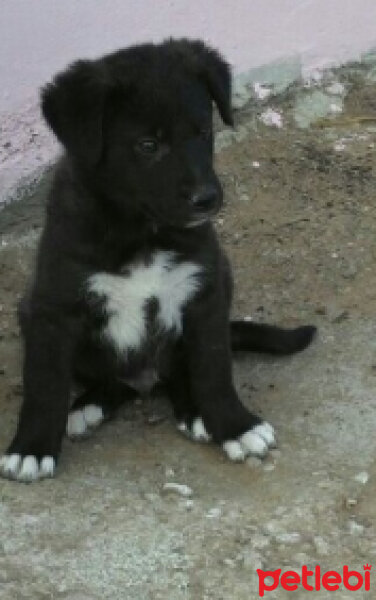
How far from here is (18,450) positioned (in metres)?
3.82

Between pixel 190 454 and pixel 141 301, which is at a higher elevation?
pixel 141 301

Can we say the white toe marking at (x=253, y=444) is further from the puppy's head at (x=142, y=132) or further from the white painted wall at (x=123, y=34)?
the white painted wall at (x=123, y=34)

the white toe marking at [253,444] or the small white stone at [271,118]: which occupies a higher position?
the white toe marking at [253,444]

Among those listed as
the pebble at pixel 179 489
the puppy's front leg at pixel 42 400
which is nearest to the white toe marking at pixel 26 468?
the puppy's front leg at pixel 42 400

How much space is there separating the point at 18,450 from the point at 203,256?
0.85 meters

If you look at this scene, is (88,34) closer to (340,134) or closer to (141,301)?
(340,134)

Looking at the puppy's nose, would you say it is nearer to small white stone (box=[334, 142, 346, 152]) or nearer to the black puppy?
the black puppy

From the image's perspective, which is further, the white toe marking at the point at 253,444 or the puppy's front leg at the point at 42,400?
the white toe marking at the point at 253,444

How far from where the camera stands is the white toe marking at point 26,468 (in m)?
3.78

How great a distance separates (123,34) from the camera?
5340 millimetres

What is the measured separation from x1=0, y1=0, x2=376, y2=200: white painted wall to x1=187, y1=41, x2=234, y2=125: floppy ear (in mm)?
1404

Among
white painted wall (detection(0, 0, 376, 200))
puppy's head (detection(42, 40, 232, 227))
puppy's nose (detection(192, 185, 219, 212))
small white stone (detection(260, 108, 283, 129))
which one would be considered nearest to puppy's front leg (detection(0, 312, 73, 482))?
puppy's head (detection(42, 40, 232, 227))

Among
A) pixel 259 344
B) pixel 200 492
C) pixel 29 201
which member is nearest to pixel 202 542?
pixel 200 492

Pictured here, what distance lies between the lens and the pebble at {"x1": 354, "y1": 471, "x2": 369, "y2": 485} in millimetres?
3756
